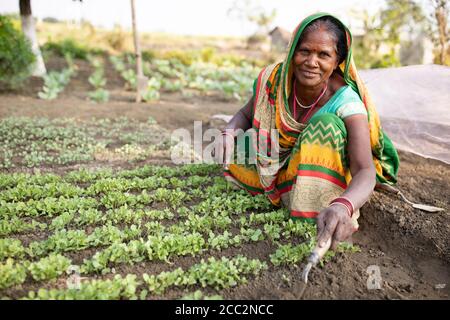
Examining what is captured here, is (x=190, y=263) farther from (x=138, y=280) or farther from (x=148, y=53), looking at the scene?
(x=148, y=53)

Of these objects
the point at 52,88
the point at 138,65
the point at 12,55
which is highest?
the point at 12,55

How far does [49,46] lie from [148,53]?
11.4 ft

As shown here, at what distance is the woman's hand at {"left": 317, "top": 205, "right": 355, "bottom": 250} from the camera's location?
1.99 metres

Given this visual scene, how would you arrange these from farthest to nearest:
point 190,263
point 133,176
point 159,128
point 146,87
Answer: point 146,87, point 159,128, point 133,176, point 190,263

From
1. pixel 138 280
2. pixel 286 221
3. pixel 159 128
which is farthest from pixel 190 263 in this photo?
pixel 159 128

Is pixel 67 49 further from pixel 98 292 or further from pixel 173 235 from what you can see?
pixel 98 292

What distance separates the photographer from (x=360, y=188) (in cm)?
233

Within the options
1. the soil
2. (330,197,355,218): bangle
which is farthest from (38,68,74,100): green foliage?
(330,197,355,218): bangle

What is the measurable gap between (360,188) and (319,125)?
536 mm

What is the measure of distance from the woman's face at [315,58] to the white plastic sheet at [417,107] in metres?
1.51

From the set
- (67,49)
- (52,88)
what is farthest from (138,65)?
(67,49)

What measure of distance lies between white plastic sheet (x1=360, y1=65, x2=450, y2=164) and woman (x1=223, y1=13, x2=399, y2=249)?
0.81m

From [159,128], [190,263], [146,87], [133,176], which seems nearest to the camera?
[190,263]

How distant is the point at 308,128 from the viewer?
273 centimetres
